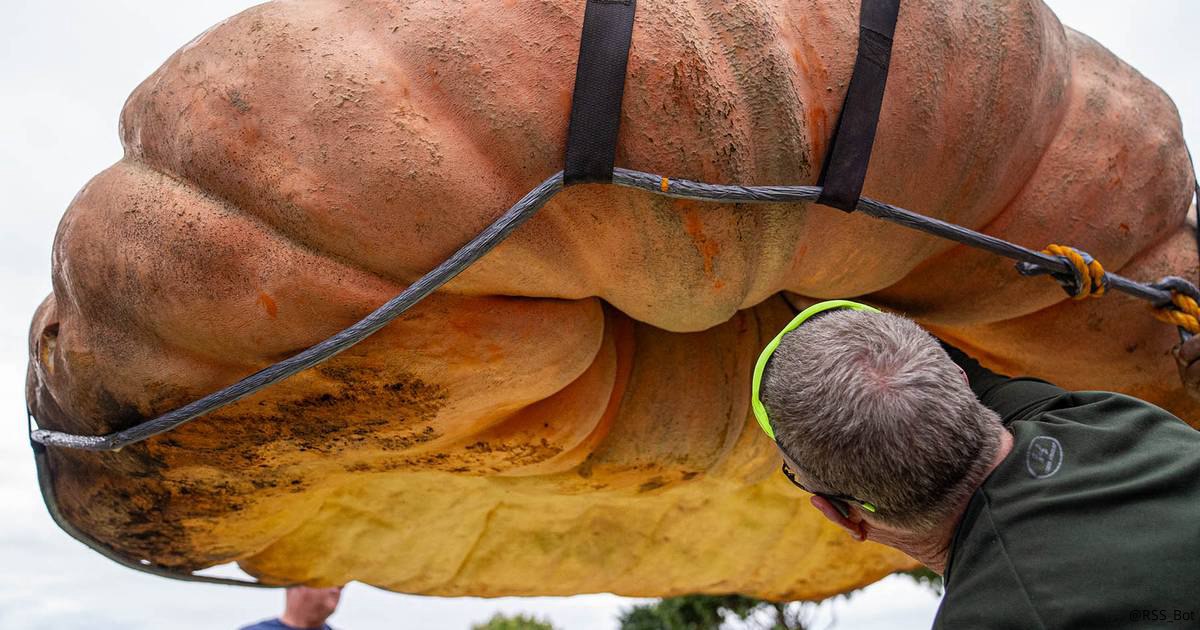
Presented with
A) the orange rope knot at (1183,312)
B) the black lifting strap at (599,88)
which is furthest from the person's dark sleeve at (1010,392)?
the black lifting strap at (599,88)

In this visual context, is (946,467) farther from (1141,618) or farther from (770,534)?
(770,534)

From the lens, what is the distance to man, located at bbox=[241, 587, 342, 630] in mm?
2783

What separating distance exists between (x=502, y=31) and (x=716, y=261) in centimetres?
38

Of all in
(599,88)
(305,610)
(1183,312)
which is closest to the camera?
(599,88)

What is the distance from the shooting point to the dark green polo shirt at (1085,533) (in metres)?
0.86

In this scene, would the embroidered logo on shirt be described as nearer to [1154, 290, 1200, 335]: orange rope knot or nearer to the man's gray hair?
the man's gray hair

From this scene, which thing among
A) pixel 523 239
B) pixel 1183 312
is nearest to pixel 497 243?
pixel 523 239

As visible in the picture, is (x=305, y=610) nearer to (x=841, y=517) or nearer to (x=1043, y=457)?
(x=841, y=517)

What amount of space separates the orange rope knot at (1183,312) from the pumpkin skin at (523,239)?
6 cm

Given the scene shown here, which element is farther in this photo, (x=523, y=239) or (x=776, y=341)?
(x=523, y=239)

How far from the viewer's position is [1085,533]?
2.93 feet

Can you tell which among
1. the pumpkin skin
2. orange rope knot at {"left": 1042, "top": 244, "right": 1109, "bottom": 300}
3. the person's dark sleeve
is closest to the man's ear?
the person's dark sleeve

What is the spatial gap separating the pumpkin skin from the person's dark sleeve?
225 millimetres

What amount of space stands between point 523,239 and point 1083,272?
0.75m
